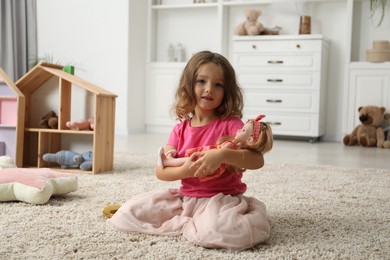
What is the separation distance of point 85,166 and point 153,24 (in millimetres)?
3176

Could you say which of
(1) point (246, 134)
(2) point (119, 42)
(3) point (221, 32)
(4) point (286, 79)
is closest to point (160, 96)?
(2) point (119, 42)

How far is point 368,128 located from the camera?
4.16 meters

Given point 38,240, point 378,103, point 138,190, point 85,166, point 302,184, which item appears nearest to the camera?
point 38,240

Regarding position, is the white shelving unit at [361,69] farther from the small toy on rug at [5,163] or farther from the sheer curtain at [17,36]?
the small toy on rug at [5,163]

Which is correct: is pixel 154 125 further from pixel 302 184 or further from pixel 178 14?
pixel 302 184

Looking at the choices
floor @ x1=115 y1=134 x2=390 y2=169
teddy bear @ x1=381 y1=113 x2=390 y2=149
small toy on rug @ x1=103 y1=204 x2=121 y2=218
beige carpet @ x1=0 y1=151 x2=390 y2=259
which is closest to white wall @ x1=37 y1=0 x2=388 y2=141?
teddy bear @ x1=381 y1=113 x2=390 y2=149

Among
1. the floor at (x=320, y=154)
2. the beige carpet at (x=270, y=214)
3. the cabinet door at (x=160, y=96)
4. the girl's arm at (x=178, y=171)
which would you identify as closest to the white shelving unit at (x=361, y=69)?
the floor at (x=320, y=154)

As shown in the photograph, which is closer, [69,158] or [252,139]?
[252,139]

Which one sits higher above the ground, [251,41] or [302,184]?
[251,41]

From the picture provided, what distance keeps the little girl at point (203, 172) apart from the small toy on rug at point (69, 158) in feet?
3.17

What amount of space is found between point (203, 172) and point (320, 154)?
90.2 inches

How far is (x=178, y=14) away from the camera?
515 cm

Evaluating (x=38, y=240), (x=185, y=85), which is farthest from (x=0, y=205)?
(x=185, y=85)

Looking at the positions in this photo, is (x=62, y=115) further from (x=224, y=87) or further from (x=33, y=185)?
(x=224, y=87)
